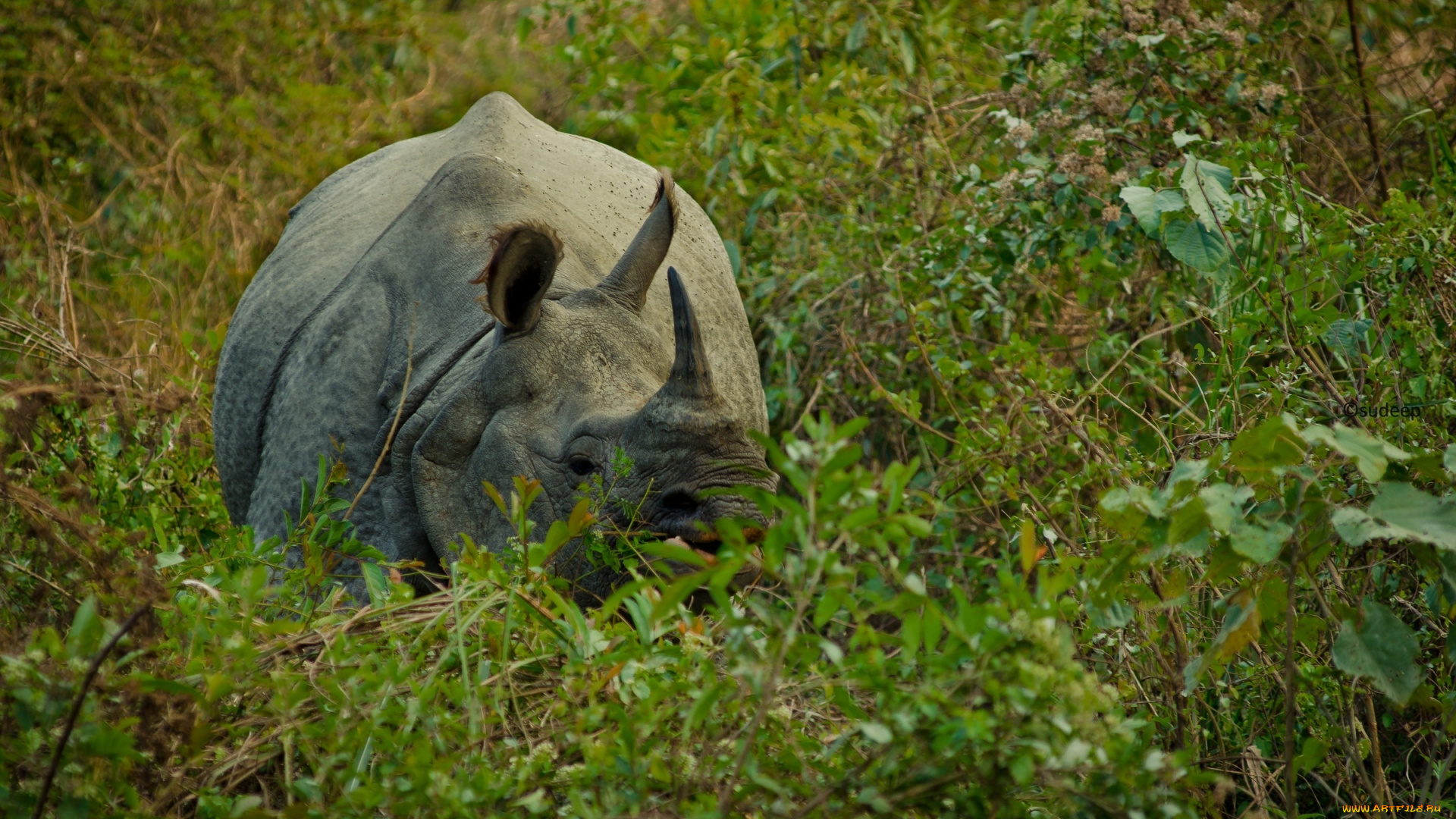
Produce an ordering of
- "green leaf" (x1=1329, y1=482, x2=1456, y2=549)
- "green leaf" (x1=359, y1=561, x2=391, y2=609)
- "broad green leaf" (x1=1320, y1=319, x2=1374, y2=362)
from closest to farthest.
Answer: "green leaf" (x1=1329, y1=482, x2=1456, y2=549), "green leaf" (x1=359, y1=561, x2=391, y2=609), "broad green leaf" (x1=1320, y1=319, x2=1374, y2=362)

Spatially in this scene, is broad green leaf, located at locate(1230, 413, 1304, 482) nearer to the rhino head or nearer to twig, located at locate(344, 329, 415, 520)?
the rhino head

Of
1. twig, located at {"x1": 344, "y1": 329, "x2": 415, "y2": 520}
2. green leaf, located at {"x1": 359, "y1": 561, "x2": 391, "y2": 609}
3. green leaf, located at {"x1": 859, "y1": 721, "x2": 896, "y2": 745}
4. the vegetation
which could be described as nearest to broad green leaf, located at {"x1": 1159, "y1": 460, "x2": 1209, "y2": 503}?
the vegetation

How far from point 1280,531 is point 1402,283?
4.77ft

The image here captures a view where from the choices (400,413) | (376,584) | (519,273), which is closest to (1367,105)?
(519,273)

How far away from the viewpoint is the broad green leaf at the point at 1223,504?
2.16 m

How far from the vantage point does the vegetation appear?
6.44 ft

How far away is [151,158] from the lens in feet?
25.7

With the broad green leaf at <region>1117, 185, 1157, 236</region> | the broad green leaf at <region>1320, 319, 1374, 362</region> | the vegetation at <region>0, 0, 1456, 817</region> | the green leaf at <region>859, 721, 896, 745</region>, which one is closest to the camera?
the green leaf at <region>859, 721, 896, 745</region>

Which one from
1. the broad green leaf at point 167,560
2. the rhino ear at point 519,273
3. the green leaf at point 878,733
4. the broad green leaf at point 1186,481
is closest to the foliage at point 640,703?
the green leaf at point 878,733

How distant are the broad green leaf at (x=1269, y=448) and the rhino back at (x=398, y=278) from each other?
140 centimetres

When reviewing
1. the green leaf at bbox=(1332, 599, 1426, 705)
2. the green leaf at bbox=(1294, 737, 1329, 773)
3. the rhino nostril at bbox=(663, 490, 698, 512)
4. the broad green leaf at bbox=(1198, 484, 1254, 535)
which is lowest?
the green leaf at bbox=(1294, 737, 1329, 773)

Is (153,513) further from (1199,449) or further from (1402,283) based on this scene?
(1402,283)

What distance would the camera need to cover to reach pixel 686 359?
10.4 feet

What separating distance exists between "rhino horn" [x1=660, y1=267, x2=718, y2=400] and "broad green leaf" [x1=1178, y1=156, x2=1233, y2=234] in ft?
4.32
